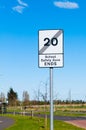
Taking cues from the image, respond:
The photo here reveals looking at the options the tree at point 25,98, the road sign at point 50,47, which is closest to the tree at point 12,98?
the tree at point 25,98

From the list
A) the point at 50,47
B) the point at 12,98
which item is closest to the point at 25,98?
the point at 12,98

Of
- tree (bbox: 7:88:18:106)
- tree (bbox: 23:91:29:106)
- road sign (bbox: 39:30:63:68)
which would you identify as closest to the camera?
road sign (bbox: 39:30:63:68)

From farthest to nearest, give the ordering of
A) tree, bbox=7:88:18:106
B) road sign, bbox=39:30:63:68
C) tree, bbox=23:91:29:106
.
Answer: tree, bbox=7:88:18:106, tree, bbox=23:91:29:106, road sign, bbox=39:30:63:68

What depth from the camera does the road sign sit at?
10.8 metres

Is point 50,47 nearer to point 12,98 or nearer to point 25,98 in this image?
point 25,98

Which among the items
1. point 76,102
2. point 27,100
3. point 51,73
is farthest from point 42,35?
point 76,102

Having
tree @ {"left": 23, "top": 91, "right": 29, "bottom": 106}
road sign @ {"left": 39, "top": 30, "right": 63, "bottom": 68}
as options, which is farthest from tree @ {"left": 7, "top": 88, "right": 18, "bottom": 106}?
road sign @ {"left": 39, "top": 30, "right": 63, "bottom": 68}

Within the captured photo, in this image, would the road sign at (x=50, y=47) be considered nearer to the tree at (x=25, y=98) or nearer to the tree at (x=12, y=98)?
the tree at (x=25, y=98)

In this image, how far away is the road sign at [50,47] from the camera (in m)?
10.8

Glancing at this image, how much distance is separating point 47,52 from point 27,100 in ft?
342

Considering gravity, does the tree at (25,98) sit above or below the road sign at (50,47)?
above

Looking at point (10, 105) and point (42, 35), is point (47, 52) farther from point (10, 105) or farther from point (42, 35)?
point (10, 105)

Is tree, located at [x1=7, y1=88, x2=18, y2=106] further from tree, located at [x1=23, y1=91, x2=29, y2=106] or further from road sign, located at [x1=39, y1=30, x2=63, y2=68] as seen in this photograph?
road sign, located at [x1=39, y1=30, x2=63, y2=68]

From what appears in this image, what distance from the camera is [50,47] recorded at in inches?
429
